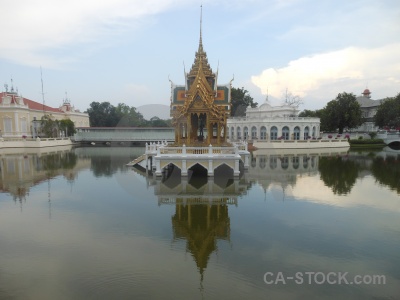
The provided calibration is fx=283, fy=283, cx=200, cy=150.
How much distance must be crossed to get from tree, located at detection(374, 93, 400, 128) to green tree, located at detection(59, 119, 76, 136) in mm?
55035

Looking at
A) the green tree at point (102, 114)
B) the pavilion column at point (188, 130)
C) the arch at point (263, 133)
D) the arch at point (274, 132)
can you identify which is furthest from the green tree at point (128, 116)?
the pavilion column at point (188, 130)

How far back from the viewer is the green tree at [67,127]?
49709 millimetres

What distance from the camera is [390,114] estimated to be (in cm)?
4756

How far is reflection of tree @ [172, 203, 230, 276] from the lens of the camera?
25.2 feet

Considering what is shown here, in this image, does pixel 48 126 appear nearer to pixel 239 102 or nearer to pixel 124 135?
pixel 124 135

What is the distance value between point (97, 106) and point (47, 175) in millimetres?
53451

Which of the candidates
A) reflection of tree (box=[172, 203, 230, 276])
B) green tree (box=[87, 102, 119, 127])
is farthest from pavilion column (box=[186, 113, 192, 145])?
green tree (box=[87, 102, 119, 127])

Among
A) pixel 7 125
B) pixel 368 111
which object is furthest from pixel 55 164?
pixel 368 111

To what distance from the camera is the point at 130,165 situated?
23.7m

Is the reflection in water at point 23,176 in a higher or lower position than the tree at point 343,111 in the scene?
lower

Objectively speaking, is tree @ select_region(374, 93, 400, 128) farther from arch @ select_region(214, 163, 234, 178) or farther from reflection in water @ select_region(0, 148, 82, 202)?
reflection in water @ select_region(0, 148, 82, 202)

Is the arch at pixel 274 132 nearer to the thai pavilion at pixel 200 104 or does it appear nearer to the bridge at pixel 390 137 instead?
the bridge at pixel 390 137

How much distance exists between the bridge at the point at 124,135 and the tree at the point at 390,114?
1448 inches

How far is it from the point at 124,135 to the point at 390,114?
46.2 m
